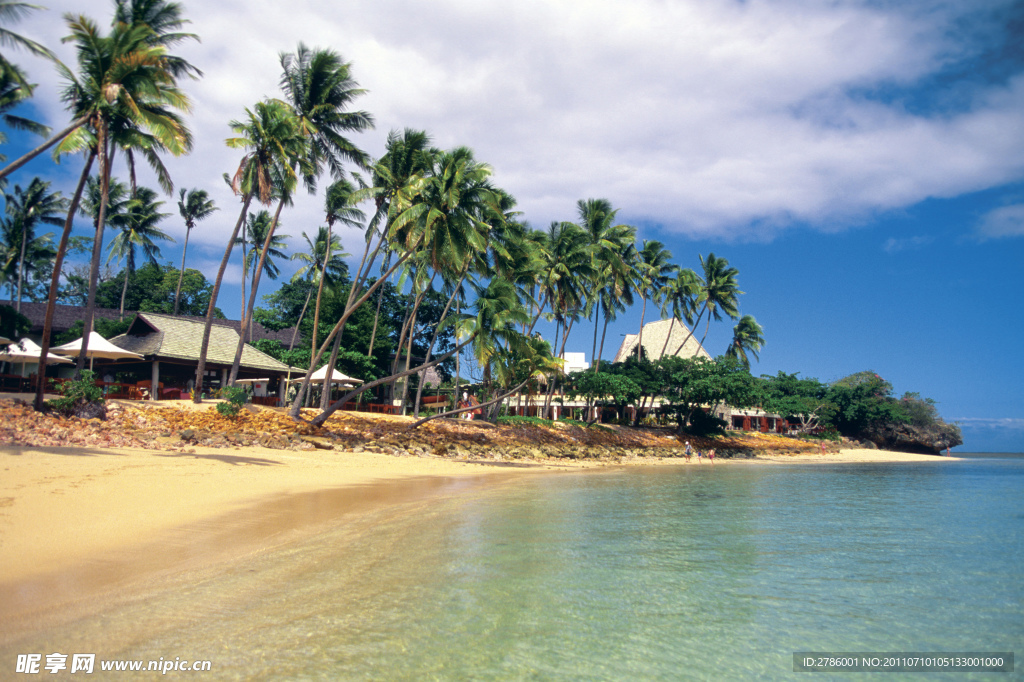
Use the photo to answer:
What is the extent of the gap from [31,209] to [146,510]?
30.9 metres

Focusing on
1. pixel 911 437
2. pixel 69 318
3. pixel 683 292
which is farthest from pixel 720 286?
pixel 69 318

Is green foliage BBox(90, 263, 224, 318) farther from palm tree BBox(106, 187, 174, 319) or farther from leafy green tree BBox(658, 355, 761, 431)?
leafy green tree BBox(658, 355, 761, 431)

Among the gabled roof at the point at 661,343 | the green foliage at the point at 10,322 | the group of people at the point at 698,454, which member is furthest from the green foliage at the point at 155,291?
the group of people at the point at 698,454

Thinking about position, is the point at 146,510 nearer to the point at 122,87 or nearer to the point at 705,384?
the point at 122,87

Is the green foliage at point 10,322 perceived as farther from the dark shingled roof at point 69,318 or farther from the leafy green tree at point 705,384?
the leafy green tree at point 705,384

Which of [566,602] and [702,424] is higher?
[702,424]

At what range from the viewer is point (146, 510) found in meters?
7.57

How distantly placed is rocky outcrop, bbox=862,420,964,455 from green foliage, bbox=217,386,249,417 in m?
51.7

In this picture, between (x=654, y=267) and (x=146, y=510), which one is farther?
(x=654, y=267)

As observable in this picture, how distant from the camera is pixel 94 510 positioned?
7.12m

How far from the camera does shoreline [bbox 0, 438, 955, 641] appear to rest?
15.8 feet

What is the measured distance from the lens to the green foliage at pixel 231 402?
18.2 metres

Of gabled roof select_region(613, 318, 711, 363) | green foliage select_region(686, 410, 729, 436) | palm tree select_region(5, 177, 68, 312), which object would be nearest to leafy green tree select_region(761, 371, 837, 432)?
gabled roof select_region(613, 318, 711, 363)

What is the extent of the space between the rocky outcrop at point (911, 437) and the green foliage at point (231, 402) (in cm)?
5165
